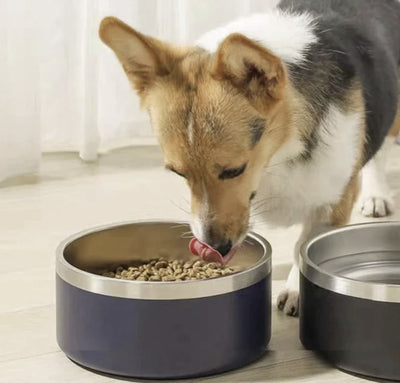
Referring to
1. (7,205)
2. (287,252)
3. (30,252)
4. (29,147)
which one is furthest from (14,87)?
(287,252)

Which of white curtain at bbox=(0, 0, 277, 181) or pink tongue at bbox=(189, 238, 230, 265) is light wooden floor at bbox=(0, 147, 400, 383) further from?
pink tongue at bbox=(189, 238, 230, 265)

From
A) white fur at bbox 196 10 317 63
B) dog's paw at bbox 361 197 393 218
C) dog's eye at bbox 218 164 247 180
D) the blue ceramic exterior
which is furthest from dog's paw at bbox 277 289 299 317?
dog's paw at bbox 361 197 393 218

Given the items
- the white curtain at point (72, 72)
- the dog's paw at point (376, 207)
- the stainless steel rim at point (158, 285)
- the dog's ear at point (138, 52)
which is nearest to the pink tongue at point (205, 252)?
the stainless steel rim at point (158, 285)

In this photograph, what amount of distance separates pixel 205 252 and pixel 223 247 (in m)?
0.08

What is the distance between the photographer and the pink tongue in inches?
71.7

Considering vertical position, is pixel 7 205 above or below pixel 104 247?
below

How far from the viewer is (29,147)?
10.3 feet

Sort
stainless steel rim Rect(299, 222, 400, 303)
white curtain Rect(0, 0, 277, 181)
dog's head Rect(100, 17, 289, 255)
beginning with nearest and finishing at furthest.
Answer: stainless steel rim Rect(299, 222, 400, 303)
dog's head Rect(100, 17, 289, 255)
white curtain Rect(0, 0, 277, 181)

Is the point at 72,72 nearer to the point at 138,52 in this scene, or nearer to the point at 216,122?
the point at 138,52

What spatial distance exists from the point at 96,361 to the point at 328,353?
0.45 metres

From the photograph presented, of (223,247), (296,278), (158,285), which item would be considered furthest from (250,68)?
(296,278)

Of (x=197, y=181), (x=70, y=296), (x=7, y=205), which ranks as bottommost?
(x=7, y=205)

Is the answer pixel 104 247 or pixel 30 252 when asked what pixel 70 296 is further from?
pixel 30 252

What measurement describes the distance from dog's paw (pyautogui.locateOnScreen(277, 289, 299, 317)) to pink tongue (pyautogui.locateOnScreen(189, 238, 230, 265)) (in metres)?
0.25
